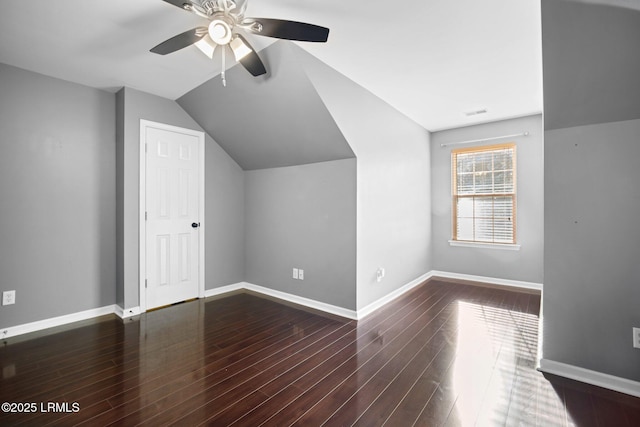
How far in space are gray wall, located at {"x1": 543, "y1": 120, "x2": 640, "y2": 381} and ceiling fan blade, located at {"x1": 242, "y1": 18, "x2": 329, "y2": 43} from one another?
1844 millimetres

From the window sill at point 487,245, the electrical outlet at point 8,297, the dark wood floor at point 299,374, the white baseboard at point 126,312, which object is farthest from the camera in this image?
the window sill at point 487,245

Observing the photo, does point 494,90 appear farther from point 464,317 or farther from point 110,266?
point 110,266

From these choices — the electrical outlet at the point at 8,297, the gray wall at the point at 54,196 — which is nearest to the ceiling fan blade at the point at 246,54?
the gray wall at the point at 54,196

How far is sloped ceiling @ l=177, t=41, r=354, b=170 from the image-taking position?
8.94 ft

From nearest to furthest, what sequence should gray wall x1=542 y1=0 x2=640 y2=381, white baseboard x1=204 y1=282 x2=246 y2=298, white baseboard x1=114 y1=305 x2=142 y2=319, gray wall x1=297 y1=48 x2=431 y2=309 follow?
gray wall x1=542 y1=0 x2=640 y2=381
gray wall x1=297 y1=48 x2=431 y2=309
white baseboard x1=114 y1=305 x2=142 y2=319
white baseboard x1=204 y1=282 x2=246 y2=298

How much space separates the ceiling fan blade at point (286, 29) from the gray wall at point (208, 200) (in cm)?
216

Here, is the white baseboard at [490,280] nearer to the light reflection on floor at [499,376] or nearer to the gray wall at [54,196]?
the light reflection on floor at [499,376]

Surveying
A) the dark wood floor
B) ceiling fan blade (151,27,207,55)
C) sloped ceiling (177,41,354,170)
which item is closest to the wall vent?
sloped ceiling (177,41,354,170)

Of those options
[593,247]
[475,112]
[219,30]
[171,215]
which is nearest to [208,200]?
[171,215]

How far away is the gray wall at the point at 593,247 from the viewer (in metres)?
1.94

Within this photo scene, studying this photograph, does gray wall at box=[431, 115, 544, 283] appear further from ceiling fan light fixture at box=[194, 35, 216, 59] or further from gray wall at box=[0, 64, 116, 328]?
gray wall at box=[0, 64, 116, 328]

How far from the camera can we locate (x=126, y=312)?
10.4 feet

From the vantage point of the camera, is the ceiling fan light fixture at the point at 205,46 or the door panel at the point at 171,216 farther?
the door panel at the point at 171,216

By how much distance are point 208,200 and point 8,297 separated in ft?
6.90
